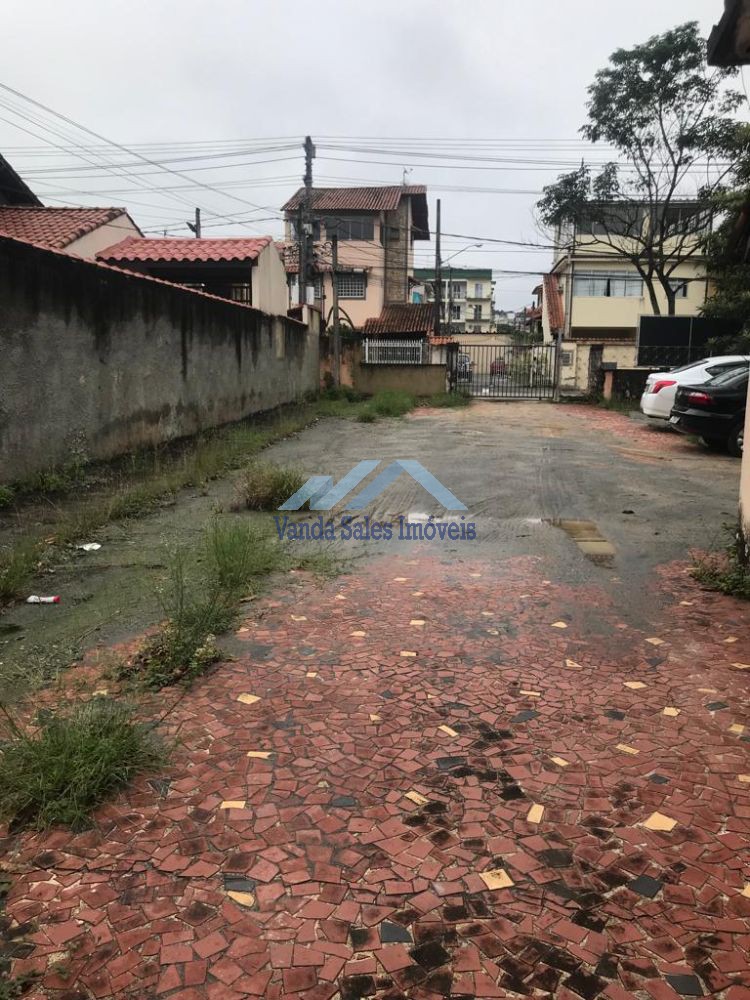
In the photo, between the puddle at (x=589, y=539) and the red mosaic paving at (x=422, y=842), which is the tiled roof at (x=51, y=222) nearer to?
the puddle at (x=589, y=539)

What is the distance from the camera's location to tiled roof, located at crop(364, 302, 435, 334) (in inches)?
1271

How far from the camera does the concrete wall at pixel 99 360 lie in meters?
5.87

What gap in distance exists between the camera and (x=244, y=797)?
2314mm

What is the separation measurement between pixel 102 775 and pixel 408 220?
122 feet

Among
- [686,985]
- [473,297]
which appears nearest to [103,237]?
[686,985]

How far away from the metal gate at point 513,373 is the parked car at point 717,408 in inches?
447

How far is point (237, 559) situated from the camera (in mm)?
4574

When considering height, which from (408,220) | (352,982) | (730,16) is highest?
(408,220)

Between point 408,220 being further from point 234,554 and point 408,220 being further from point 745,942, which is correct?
point 745,942

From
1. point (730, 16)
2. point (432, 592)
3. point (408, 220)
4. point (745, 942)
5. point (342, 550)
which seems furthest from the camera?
point (408, 220)

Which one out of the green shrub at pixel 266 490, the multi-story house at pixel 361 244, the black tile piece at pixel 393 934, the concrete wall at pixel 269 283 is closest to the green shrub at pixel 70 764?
the black tile piece at pixel 393 934

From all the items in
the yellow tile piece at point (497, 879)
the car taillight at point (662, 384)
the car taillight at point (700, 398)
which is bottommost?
the yellow tile piece at point (497, 879)

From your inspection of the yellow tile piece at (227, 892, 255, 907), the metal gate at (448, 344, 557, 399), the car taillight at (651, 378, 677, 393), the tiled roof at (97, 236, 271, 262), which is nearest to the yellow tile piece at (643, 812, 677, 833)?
the yellow tile piece at (227, 892, 255, 907)

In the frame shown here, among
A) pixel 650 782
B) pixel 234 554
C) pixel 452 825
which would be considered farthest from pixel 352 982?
pixel 234 554
